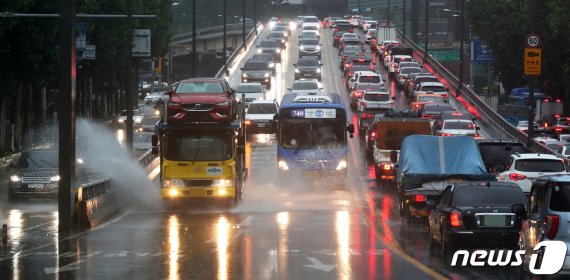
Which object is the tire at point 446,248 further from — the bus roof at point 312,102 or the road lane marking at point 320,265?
the bus roof at point 312,102

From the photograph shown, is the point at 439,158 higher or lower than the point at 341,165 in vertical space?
higher

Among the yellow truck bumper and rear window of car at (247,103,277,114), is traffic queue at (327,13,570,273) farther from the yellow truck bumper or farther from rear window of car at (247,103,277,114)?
the yellow truck bumper

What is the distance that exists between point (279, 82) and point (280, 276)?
231 ft

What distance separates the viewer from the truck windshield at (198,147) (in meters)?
35.0

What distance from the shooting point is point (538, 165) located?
109 feet

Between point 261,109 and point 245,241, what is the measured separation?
117ft

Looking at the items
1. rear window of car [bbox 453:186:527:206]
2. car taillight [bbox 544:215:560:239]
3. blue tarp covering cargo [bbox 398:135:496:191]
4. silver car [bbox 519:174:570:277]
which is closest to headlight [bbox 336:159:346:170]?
blue tarp covering cargo [bbox 398:135:496:191]

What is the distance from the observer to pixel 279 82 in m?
90.6

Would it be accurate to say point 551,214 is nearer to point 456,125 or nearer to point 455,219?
point 455,219

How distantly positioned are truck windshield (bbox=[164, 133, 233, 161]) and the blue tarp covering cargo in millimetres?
4975

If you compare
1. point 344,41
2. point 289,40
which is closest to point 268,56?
point 344,41

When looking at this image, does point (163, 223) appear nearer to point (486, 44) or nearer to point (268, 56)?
point (268, 56)

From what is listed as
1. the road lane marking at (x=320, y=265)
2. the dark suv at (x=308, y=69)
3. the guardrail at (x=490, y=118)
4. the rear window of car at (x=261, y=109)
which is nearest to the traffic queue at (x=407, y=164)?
the road lane marking at (x=320, y=265)

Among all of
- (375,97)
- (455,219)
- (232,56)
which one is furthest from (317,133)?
(232,56)
